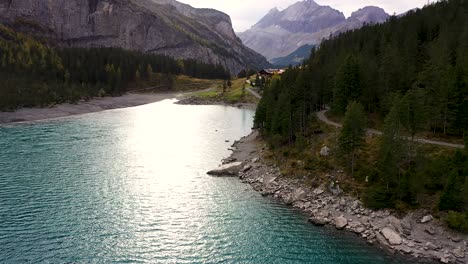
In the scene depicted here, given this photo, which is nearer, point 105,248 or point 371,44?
point 105,248

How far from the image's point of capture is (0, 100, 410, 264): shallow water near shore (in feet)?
133

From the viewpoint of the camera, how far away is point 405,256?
3994cm

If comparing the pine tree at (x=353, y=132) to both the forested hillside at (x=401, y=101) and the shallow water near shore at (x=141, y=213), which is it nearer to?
the forested hillside at (x=401, y=101)

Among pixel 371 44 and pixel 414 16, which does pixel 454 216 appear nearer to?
pixel 371 44

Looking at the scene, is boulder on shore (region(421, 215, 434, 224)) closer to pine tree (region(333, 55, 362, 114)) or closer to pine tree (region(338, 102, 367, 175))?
pine tree (region(338, 102, 367, 175))

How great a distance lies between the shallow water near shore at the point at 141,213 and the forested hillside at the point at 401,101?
1237 cm

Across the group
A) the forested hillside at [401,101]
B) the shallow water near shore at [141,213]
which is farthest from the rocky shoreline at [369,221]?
the forested hillside at [401,101]

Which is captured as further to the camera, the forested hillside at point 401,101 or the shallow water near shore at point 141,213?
the forested hillside at point 401,101

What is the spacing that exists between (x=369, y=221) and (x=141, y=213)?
103 ft

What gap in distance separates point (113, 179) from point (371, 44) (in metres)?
88.9

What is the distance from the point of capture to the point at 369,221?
4700 cm

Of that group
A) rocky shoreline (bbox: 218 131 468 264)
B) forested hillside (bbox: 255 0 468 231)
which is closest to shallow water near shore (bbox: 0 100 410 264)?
rocky shoreline (bbox: 218 131 468 264)

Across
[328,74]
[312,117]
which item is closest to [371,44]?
[328,74]

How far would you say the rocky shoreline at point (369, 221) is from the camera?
132 ft
